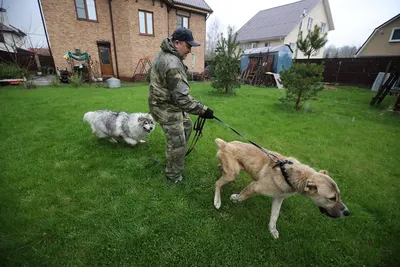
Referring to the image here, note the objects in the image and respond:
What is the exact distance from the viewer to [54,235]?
2488mm

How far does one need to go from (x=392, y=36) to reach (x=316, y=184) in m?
29.0

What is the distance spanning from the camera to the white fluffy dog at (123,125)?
14.6ft

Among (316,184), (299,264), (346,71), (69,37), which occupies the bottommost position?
(299,264)

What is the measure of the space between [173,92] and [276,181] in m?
1.94

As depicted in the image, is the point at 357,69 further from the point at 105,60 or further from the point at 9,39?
the point at 9,39

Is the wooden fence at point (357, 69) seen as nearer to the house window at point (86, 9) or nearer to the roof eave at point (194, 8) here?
the roof eave at point (194, 8)

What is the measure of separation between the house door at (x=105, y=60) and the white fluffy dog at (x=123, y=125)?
1454 cm

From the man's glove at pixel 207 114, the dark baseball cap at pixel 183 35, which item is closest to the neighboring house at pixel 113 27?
the dark baseball cap at pixel 183 35

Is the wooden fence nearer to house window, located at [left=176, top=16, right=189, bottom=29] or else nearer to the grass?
house window, located at [left=176, top=16, right=189, bottom=29]

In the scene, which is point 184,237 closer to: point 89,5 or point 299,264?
point 299,264

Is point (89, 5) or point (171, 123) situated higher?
point (89, 5)

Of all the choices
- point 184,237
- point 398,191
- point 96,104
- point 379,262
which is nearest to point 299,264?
point 379,262

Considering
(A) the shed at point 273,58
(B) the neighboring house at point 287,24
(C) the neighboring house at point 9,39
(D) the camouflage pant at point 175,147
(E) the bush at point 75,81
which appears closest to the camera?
(D) the camouflage pant at point 175,147

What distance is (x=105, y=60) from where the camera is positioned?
1680 centimetres
